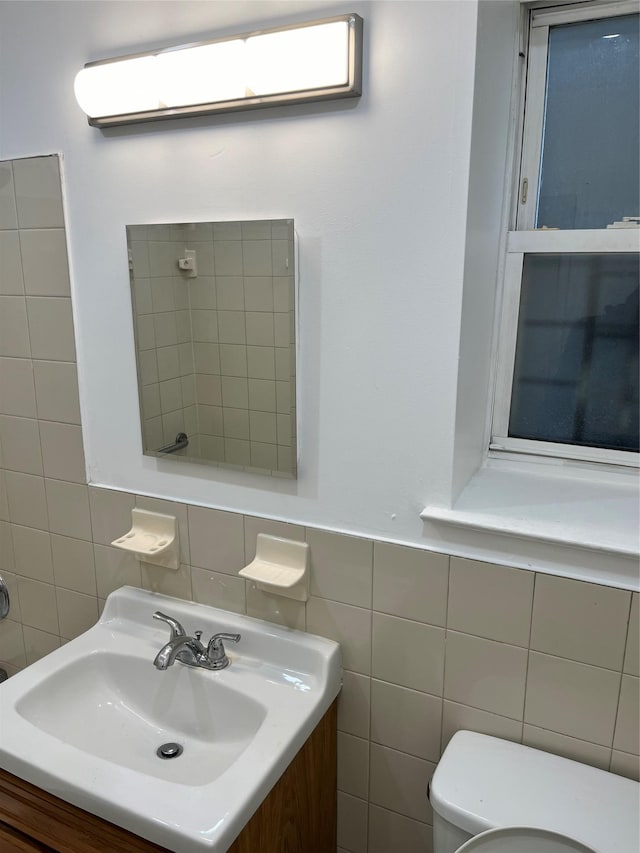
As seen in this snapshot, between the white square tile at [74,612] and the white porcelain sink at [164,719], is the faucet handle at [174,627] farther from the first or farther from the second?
the white square tile at [74,612]

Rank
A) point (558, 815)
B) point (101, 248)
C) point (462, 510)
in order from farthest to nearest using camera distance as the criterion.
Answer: point (101, 248) → point (462, 510) → point (558, 815)

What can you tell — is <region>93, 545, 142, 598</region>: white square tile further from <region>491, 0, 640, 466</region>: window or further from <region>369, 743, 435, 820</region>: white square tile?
<region>491, 0, 640, 466</region>: window

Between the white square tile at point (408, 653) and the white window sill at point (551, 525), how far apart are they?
0.19 meters

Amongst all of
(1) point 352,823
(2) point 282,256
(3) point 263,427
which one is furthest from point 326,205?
(1) point 352,823

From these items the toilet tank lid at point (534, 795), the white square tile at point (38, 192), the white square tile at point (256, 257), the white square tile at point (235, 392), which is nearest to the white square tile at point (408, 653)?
the toilet tank lid at point (534, 795)

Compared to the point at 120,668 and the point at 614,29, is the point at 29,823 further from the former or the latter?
the point at 614,29

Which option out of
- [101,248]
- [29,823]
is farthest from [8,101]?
[29,823]

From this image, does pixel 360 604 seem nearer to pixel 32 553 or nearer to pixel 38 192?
pixel 32 553

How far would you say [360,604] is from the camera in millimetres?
1250

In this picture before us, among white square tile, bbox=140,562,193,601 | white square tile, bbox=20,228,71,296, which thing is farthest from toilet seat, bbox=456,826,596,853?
white square tile, bbox=20,228,71,296

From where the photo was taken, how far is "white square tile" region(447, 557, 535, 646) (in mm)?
1102

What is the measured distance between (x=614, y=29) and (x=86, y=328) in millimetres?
1270

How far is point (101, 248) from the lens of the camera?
1356mm

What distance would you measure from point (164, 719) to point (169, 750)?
3.3 inches
